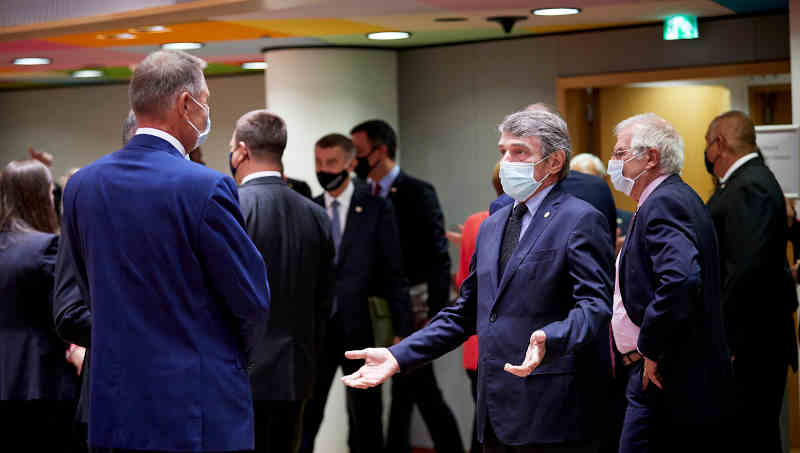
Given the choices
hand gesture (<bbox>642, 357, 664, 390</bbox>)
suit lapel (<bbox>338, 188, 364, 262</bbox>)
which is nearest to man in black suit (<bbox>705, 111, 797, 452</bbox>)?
hand gesture (<bbox>642, 357, 664, 390</bbox>)

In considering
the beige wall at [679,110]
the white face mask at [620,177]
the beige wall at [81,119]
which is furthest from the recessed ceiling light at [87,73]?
the white face mask at [620,177]

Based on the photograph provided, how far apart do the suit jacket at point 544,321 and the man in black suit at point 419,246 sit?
250 centimetres

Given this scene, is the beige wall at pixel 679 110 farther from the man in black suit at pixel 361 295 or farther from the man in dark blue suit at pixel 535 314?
the man in dark blue suit at pixel 535 314

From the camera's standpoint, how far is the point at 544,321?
3057mm

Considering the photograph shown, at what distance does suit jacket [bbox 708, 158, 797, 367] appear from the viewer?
4.66 metres

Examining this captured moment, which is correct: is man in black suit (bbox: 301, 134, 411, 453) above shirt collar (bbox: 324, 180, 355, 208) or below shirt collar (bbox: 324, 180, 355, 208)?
below

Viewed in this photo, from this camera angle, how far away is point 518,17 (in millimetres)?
5801

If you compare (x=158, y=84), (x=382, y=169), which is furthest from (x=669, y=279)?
(x=382, y=169)

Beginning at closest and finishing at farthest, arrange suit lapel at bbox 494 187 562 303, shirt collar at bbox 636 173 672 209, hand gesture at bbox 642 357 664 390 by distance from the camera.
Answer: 1. suit lapel at bbox 494 187 562 303
2. hand gesture at bbox 642 357 664 390
3. shirt collar at bbox 636 173 672 209

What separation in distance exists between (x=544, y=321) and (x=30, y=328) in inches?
92.1

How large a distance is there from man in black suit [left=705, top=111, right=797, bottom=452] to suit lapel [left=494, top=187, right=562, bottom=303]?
185cm

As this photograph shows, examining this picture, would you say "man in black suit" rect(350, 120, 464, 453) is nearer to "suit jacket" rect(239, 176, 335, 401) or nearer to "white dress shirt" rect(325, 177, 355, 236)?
"white dress shirt" rect(325, 177, 355, 236)

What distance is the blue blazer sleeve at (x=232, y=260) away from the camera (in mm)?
2574

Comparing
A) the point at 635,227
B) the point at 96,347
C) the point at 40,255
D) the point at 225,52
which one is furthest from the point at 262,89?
the point at 96,347
